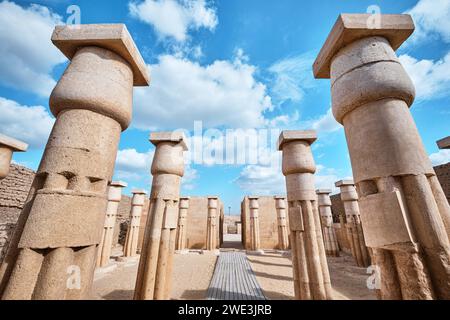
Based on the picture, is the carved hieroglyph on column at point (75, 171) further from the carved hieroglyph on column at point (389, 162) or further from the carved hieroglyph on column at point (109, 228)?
the carved hieroglyph on column at point (109, 228)

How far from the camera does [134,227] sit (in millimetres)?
12156

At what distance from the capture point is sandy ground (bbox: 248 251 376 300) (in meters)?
6.29

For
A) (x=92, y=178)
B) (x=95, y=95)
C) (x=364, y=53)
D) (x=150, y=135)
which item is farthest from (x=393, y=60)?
(x=150, y=135)

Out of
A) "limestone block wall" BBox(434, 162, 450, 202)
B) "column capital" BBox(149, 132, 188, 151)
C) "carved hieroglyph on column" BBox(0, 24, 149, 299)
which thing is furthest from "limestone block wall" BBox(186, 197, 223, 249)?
"carved hieroglyph on column" BBox(0, 24, 149, 299)

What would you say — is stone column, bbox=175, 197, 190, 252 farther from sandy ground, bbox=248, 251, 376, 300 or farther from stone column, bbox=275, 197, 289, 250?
stone column, bbox=275, 197, 289, 250

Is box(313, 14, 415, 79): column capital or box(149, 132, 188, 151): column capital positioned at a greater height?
box(149, 132, 188, 151): column capital

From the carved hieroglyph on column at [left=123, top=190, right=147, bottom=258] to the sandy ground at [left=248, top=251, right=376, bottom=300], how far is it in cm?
776

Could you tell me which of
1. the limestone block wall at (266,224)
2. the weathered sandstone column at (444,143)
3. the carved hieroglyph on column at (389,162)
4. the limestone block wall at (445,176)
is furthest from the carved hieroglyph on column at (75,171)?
the limestone block wall at (266,224)

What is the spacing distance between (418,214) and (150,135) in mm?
5719

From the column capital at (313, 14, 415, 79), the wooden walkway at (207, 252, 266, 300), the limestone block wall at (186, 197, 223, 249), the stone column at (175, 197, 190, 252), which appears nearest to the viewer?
the column capital at (313, 14, 415, 79)

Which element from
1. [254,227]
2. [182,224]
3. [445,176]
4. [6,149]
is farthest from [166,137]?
[445,176]

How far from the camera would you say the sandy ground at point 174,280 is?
6.31m

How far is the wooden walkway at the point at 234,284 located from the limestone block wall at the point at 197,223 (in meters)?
7.29

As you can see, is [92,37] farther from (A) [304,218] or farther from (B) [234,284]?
(B) [234,284]
